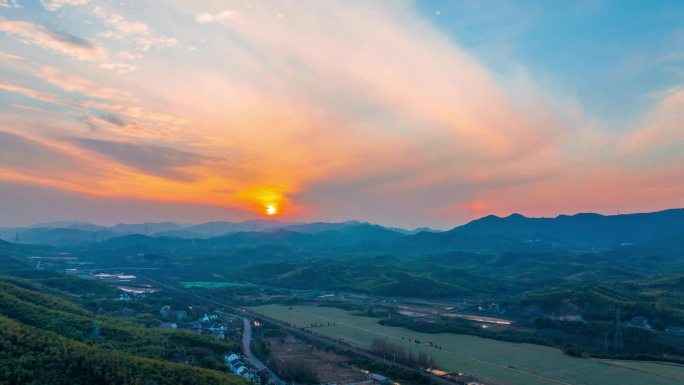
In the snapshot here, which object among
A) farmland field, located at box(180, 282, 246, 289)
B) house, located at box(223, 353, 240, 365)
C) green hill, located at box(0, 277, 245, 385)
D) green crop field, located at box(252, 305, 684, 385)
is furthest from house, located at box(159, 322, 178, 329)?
farmland field, located at box(180, 282, 246, 289)

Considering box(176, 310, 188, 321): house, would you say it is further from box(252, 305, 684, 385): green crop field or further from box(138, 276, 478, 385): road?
box(252, 305, 684, 385): green crop field

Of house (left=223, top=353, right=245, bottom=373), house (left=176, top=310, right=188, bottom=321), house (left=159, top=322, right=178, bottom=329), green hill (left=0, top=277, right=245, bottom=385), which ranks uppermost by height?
green hill (left=0, top=277, right=245, bottom=385)

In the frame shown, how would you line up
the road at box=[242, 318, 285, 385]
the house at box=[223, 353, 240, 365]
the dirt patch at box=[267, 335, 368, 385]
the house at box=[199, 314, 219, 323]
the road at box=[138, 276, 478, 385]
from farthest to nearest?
the house at box=[199, 314, 219, 323] → the house at box=[223, 353, 240, 365] → the road at box=[138, 276, 478, 385] → the dirt patch at box=[267, 335, 368, 385] → the road at box=[242, 318, 285, 385]

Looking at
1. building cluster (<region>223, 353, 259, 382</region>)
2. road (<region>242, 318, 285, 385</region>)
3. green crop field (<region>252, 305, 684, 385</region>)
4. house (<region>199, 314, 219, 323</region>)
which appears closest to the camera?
building cluster (<region>223, 353, 259, 382</region>)

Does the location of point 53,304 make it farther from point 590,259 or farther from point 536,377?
point 590,259

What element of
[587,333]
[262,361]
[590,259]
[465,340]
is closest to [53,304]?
[262,361]

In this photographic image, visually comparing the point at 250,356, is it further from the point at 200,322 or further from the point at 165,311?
the point at 165,311
